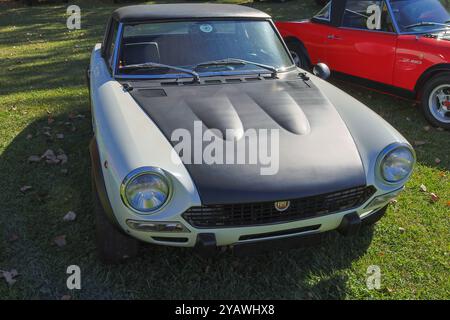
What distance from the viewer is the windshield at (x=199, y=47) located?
333cm

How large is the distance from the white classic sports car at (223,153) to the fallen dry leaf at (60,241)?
0.49m

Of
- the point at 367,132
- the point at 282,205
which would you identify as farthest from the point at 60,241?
the point at 367,132

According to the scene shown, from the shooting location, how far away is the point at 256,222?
2.35m

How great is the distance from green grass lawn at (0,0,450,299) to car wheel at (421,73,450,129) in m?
0.16

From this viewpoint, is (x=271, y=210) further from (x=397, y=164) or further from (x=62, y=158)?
(x=62, y=158)

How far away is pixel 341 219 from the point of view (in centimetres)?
247

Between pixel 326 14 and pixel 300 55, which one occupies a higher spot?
pixel 326 14

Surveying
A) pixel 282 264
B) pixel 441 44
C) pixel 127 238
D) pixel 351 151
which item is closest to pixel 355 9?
pixel 441 44

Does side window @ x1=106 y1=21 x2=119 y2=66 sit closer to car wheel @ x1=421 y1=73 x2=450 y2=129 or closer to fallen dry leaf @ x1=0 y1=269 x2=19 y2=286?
fallen dry leaf @ x1=0 y1=269 x2=19 y2=286

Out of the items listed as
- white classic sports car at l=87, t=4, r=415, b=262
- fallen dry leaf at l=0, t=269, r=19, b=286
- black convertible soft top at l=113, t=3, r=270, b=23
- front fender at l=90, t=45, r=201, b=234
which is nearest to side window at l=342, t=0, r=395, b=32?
black convertible soft top at l=113, t=3, r=270, b=23

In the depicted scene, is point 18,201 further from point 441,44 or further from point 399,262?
point 441,44

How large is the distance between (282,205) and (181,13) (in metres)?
2.05

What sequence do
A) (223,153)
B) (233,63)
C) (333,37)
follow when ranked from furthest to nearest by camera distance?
1. (333,37)
2. (233,63)
3. (223,153)
